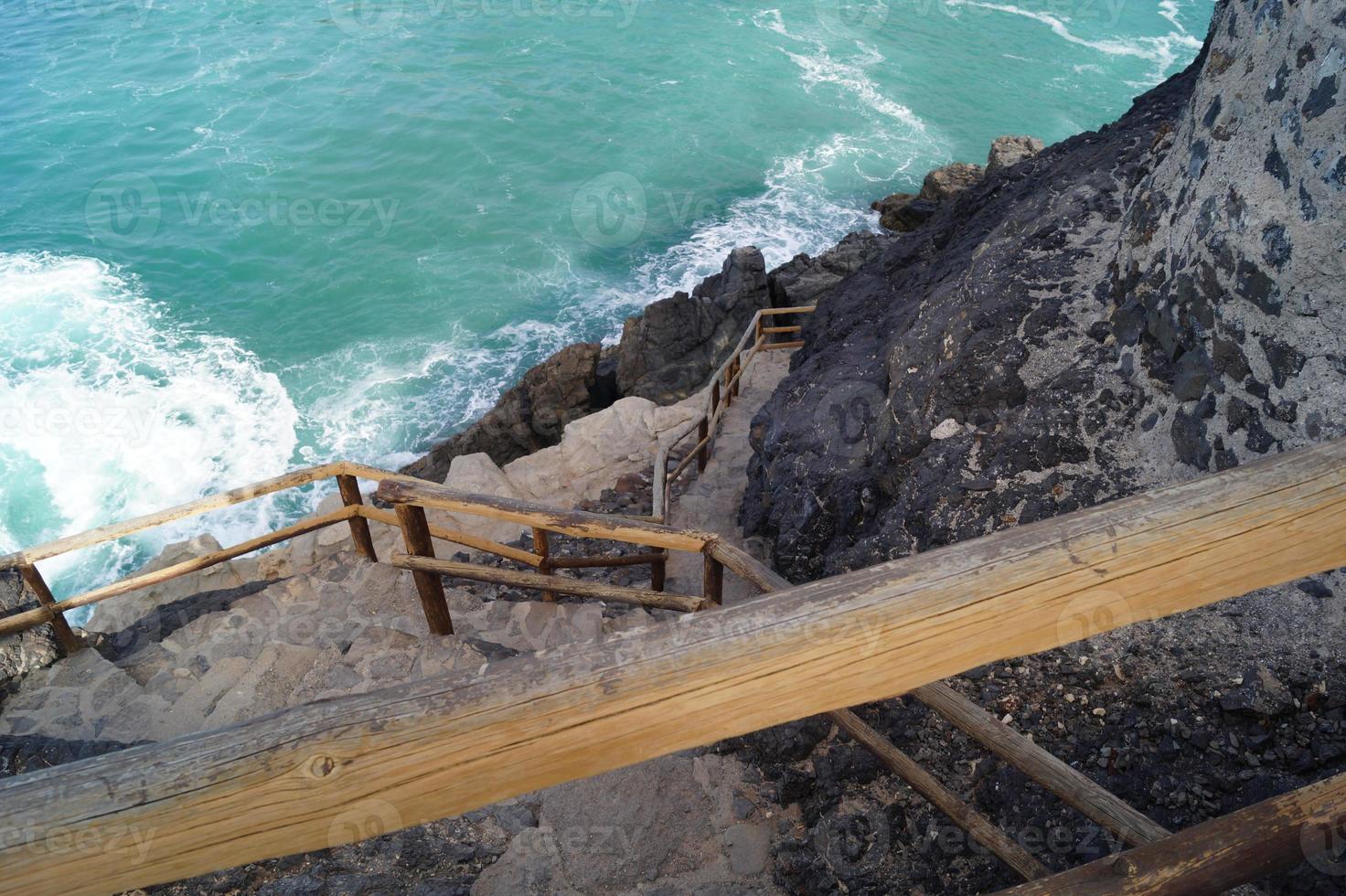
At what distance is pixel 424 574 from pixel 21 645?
2.45 m

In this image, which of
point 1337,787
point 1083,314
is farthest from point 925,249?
point 1337,787

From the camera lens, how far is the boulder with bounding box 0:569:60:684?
477cm

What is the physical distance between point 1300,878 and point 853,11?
118 ft

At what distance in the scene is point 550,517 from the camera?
3.79 meters

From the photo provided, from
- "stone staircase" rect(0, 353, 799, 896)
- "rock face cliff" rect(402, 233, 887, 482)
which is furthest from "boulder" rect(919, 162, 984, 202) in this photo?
"stone staircase" rect(0, 353, 799, 896)

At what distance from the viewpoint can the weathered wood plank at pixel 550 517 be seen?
11.5 ft

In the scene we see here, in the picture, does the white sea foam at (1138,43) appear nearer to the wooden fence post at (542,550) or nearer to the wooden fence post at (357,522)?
the wooden fence post at (542,550)

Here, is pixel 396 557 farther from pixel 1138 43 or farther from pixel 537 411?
pixel 1138 43

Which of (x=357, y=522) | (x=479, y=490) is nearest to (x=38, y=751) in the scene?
(x=357, y=522)

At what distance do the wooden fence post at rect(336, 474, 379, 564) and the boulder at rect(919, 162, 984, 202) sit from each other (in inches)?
681

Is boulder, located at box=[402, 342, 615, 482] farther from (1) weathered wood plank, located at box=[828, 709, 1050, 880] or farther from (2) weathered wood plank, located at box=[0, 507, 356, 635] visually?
(1) weathered wood plank, located at box=[828, 709, 1050, 880]

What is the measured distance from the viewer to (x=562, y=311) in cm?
1947

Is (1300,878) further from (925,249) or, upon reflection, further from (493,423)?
(493,423)

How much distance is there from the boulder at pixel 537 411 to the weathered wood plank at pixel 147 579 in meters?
8.56
